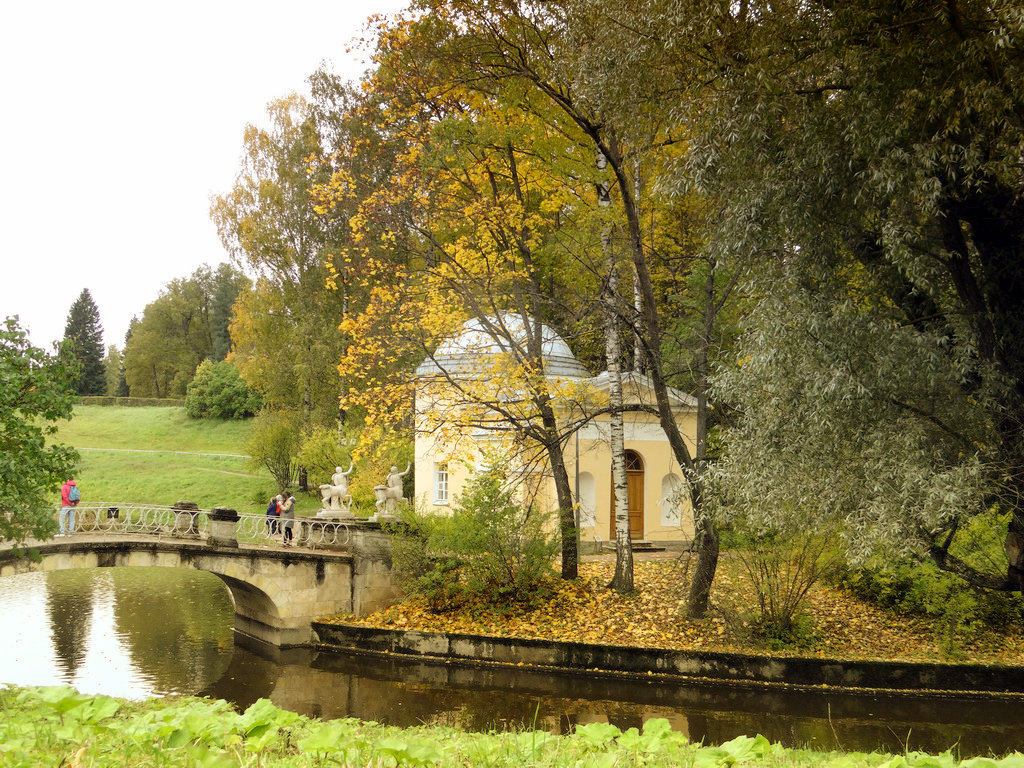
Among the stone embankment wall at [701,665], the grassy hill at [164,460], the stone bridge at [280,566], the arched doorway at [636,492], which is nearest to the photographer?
the stone embankment wall at [701,665]

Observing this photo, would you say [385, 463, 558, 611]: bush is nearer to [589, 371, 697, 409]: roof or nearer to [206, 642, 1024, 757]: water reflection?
[206, 642, 1024, 757]: water reflection

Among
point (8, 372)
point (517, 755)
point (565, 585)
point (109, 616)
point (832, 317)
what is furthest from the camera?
point (109, 616)

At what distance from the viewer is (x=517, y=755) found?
3.78m

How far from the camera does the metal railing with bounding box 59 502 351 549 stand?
1744 cm

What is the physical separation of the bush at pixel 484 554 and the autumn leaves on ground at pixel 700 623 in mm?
397

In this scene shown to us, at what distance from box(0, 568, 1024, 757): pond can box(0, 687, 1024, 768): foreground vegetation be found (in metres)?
6.17

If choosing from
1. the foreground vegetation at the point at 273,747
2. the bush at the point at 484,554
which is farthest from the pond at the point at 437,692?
the foreground vegetation at the point at 273,747

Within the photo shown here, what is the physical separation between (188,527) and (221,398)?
38.9m

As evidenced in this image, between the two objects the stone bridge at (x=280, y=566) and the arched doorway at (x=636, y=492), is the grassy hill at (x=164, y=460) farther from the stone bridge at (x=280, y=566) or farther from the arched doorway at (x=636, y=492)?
the arched doorway at (x=636, y=492)

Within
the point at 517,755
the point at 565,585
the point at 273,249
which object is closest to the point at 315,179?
the point at 273,249

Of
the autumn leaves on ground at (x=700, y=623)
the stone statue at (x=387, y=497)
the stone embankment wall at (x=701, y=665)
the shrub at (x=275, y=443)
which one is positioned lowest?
the stone embankment wall at (x=701, y=665)

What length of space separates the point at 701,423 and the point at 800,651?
15.0 feet

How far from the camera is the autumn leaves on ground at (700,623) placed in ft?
45.1

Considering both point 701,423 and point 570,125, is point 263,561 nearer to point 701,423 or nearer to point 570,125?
point 701,423
